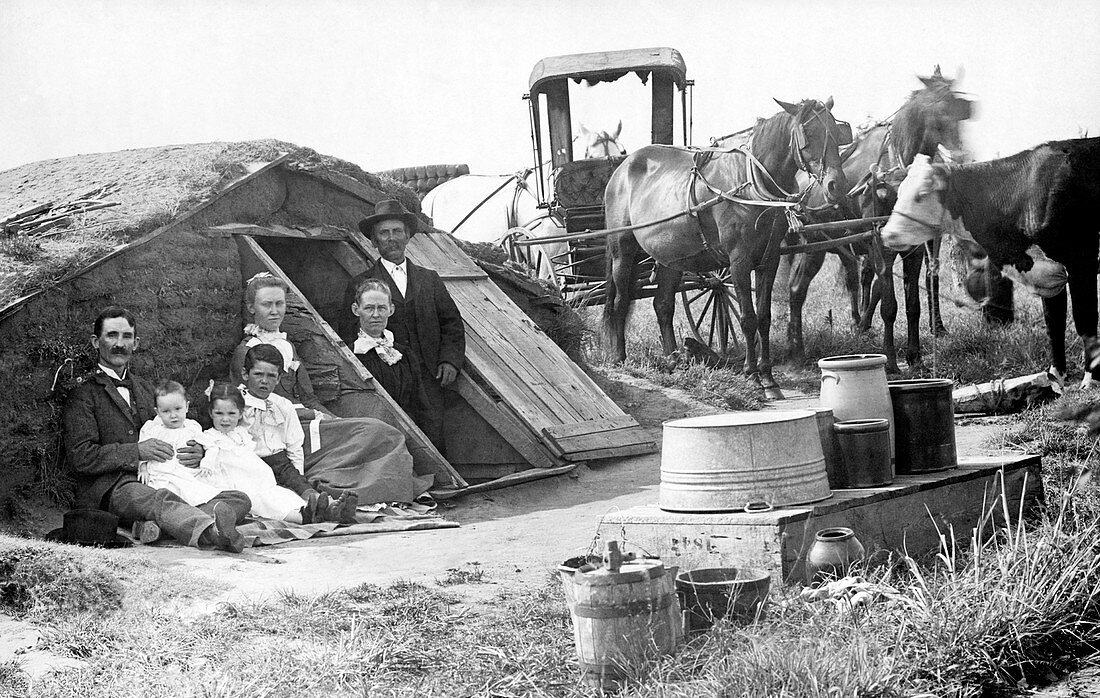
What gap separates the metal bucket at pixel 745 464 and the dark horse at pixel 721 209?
20.7ft

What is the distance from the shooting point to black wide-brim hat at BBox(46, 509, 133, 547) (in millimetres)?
6426

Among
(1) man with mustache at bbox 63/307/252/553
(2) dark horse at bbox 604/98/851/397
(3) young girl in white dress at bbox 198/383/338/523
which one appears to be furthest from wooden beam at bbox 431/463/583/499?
(2) dark horse at bbox 604/98/851/397

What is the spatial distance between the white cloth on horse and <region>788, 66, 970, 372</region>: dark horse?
4810 mm

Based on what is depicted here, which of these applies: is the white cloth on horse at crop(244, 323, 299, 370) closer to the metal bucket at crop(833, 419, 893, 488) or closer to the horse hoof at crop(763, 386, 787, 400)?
the metal bucket at crop(833, 419, 893, 488)

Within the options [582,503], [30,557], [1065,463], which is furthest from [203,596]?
[1065,463]

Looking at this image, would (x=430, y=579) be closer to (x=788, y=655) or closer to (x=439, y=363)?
(x=788, y=655)

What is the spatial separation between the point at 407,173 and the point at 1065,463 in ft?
61.9

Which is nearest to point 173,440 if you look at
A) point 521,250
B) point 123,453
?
point 123,453

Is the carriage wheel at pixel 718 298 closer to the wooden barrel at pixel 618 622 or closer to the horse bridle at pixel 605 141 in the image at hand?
the horse bridle at pixel 605 141

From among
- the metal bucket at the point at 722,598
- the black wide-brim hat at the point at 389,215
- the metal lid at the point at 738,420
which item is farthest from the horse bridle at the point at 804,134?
the metal bucket at the point at 722,598

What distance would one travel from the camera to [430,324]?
8867 mm

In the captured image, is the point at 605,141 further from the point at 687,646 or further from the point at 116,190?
the point at 687,646

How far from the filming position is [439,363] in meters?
8.85

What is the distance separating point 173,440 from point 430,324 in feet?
7.60
